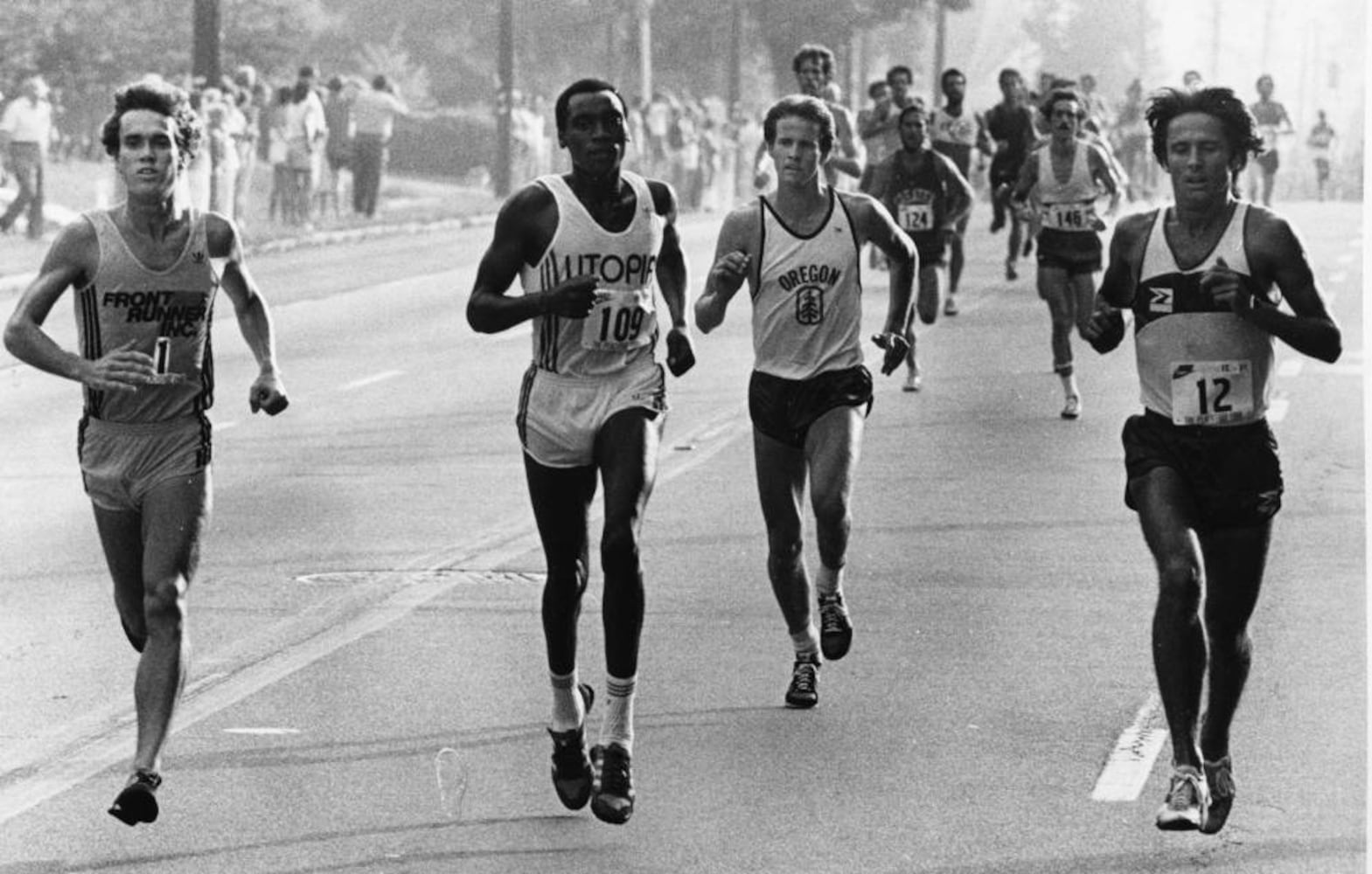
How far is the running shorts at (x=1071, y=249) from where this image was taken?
1770cm

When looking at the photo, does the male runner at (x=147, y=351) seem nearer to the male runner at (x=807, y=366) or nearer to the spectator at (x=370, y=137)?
the male runner at (x=807, y=366)

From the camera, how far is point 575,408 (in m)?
7.99

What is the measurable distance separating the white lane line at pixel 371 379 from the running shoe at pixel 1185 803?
1250cm

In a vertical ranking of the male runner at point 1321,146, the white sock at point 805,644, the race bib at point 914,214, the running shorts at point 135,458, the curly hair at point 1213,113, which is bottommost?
the male runner at point 1321,146

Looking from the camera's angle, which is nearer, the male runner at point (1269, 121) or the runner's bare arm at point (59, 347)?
the runner's bare arm at point (59, 347)

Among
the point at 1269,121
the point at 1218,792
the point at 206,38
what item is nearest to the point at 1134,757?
the point at 1218,792

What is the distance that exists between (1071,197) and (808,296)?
8.67 meters

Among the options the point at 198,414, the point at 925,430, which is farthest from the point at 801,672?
the point at 925,430

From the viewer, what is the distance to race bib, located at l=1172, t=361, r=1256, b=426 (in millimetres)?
7449

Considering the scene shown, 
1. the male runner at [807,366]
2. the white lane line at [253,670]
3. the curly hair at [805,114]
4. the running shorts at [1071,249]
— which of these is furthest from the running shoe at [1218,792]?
the running shorts at [1071,249]

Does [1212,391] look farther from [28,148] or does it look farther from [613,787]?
[28,148]

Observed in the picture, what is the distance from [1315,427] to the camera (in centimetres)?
1755

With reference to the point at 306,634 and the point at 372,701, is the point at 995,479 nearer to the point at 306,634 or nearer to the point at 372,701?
the point at 306,634

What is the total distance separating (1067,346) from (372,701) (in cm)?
914
